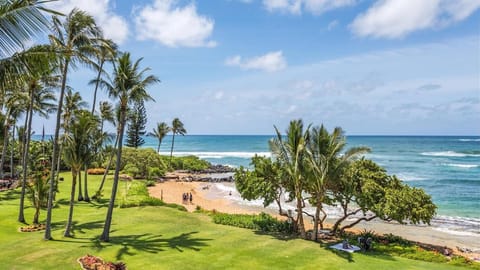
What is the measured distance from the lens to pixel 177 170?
211 ft

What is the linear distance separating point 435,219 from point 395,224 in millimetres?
4158

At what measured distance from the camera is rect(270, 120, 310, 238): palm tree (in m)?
19.0

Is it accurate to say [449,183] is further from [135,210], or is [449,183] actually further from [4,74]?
[4,74]

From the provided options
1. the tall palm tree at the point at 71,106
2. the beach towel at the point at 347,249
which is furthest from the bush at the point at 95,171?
the beach towel at the point at 347,249

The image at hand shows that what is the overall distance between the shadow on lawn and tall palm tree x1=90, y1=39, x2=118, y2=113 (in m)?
7.92

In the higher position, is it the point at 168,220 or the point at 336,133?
the point at 336,133

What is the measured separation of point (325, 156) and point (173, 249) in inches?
338

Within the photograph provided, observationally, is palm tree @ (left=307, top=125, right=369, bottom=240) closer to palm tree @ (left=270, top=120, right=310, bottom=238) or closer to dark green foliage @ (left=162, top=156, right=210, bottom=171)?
palm tree @ (left=270, top=120, right=310, bottom=238)

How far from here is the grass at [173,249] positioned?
14344 millimetres

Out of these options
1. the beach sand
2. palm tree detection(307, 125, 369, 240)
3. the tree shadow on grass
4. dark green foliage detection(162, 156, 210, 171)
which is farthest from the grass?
dark green foliage detection(162, 156, 210, 171)

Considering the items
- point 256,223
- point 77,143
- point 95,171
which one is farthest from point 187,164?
point 77,143

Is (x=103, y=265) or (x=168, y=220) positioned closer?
(x=103, y=265)

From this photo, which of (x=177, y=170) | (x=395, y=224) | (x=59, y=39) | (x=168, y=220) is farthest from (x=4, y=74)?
(x=177, y=170)

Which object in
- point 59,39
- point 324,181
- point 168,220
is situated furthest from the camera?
point 168,220
